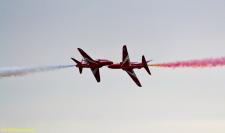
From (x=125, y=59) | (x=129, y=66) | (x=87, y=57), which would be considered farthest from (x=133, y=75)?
(x=87, y=57)

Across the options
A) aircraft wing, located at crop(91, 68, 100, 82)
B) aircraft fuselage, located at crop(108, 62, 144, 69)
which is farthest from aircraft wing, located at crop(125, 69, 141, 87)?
aircraft wing, located at crop(91, 68, 100, 82)

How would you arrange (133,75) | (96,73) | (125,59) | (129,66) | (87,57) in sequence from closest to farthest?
(129,66) < (125,59) < (96,73) < (87,57) < (133,75)

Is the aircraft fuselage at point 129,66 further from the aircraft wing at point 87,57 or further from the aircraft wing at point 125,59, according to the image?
the aircraft wing at point 87,57

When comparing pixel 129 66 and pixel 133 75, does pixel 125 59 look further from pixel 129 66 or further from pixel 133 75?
pixel 133 75

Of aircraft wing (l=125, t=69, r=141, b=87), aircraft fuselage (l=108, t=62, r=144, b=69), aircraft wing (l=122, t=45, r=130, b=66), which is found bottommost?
aircraft wing (l=125, t=69, r=141, b=87)

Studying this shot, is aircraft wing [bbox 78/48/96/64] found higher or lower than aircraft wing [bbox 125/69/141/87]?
higher

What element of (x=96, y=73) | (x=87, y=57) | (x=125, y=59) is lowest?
(x=96, y=73)

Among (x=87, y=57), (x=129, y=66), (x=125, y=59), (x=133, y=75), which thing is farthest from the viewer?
(x=133, y=75)

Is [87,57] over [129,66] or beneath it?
over

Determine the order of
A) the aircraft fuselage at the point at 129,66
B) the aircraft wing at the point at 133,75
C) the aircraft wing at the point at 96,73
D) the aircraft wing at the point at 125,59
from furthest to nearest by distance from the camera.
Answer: the aircraft wing at the point at 96,73, the aircraft wing at the point at 133,75, the aircraft wing at the point at 125,59, the aircraft fuselage at the point at 129,66

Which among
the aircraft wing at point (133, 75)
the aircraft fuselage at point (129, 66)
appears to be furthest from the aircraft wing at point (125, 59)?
the aircraft wing at point (133, 75)

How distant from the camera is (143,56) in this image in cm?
17188

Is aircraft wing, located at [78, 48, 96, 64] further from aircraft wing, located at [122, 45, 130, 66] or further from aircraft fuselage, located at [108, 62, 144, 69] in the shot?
aircraft wing, located at [122, 45, 130, 66]

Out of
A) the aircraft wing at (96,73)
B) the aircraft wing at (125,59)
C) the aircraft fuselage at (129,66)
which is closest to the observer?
the aircraft fuselage at (129,66)
